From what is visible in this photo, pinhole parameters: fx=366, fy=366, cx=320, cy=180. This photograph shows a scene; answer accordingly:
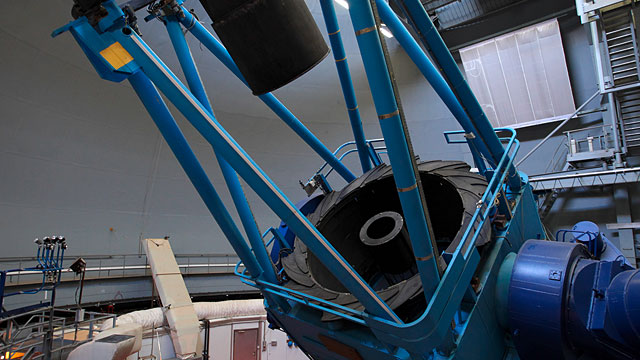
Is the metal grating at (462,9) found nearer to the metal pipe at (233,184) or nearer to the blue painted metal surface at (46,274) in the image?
the metal pipe at (233,184)

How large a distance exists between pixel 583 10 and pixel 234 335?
12.8m

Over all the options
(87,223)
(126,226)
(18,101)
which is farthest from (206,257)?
(18,101)

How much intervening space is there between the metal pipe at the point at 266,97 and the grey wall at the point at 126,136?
7987 millimetres

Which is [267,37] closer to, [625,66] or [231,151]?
[231,151]

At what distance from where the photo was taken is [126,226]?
11250 millimetres

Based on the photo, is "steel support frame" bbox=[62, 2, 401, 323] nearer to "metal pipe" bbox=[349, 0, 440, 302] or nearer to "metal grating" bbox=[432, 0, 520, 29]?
"metal pipe" bbox=[349, 0, 440, 302]

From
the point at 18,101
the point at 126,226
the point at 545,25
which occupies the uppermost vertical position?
the point at 545,25

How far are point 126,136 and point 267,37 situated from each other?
10.5m

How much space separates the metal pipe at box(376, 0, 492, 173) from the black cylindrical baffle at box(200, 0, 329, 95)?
1421 millimetres

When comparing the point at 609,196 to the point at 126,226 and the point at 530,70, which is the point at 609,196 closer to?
the point at 530,70

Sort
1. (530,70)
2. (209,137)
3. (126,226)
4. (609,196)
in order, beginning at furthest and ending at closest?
(530,70) → (609,196) → (126,226) → (209,137)

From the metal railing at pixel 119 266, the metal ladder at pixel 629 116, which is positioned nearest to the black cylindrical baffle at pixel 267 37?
the metal railing at pixel 119 266

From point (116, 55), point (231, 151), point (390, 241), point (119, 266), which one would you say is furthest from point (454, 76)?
point (119, 266)

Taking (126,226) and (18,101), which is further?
(126,226)
